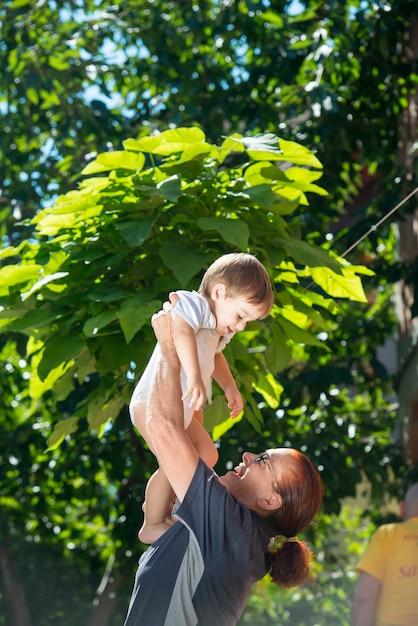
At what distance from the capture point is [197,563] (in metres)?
2.24

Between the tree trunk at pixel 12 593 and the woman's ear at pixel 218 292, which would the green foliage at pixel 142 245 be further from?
the tree trunk at pixel 12 593

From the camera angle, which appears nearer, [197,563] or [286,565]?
[197,563]

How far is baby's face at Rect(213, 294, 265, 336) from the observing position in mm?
2488

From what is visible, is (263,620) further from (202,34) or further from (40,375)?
(40,375)

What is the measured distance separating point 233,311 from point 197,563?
60cm

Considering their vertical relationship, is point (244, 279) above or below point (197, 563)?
above

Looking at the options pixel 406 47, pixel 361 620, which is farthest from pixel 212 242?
pixel 406 47

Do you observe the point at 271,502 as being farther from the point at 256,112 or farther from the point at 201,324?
the point at 256,112

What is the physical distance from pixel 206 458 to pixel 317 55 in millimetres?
4074

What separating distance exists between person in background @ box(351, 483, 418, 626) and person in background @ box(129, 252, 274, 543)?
1.83m

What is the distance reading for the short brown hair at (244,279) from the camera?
2461 mm

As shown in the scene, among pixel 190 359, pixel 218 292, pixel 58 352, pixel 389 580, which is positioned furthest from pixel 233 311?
pixel 389 580

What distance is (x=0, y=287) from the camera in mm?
3176

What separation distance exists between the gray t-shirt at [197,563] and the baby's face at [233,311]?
1.32 feet
